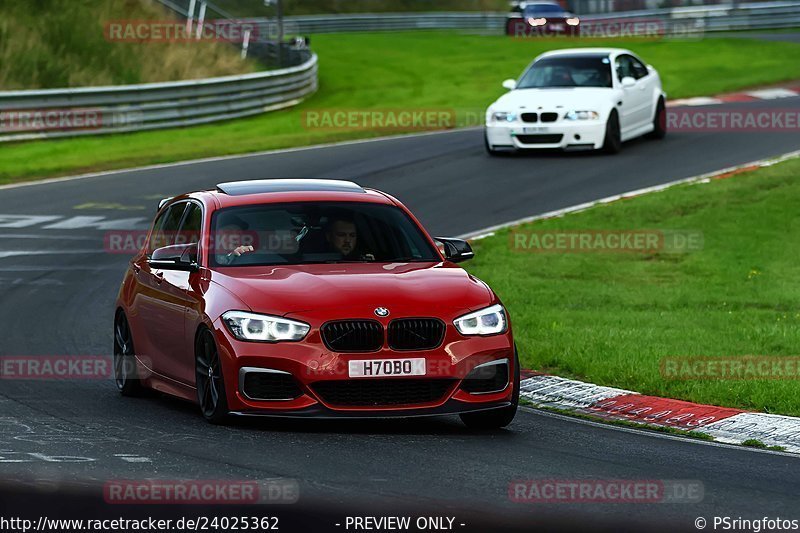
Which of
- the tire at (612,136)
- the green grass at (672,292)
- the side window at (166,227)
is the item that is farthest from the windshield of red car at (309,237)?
the tire at (612,136)

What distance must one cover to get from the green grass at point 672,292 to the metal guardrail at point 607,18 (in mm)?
38306

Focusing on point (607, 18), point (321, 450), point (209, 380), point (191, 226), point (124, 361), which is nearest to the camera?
point (321, 450)

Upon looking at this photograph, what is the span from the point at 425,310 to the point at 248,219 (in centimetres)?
171

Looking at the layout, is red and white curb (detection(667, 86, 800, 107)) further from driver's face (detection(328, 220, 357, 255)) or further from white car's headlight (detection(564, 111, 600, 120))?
driver's face (detection(328, 220, 357, 255))

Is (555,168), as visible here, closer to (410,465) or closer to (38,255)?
(38,255)

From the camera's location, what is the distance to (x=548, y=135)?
2489cm

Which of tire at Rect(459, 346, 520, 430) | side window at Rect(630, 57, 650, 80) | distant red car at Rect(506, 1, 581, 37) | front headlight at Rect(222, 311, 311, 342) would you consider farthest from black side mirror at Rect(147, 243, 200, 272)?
distant red car at Rect(506, 1, 581, 37)

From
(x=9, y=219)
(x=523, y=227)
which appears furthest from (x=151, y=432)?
(x=9, y=219)

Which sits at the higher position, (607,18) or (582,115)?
(582,115)

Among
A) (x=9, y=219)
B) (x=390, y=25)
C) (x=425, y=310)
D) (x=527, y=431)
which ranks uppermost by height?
(x=425, y=310)

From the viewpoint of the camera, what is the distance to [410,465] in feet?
26.5

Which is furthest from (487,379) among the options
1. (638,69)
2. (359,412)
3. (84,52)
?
(84,52)

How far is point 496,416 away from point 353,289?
1.17 m

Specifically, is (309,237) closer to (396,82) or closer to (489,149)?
(489,149)
